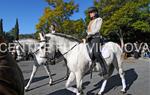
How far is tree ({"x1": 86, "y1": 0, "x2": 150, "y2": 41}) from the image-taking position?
4081 centimetres

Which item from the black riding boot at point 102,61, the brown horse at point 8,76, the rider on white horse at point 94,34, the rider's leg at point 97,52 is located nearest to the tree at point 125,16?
the black riding boot at point 102,61

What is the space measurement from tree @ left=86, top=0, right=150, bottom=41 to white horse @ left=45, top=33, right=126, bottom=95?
31100 millimetres

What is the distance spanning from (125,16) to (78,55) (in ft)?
111

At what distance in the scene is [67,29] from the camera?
42.9 m

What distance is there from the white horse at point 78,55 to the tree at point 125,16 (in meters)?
31.1

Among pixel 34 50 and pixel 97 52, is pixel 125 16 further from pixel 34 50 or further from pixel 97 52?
pixel 97 52

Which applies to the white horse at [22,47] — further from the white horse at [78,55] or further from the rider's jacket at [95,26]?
the rider's jacket at [95,26]

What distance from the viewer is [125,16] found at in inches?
1623

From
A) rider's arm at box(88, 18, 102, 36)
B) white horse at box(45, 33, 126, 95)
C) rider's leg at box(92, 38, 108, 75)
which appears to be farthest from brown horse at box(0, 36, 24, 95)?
rider's leg at box(92, 38, 108, 75)

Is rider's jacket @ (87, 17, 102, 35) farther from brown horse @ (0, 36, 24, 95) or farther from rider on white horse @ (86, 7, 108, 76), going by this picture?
brown horse @ (0, 36, 24, 95)

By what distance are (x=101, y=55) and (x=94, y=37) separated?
0.75 meters

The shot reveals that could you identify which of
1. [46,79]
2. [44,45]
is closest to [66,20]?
[46,79]

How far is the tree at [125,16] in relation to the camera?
4081cm

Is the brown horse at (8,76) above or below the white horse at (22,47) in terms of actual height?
above
